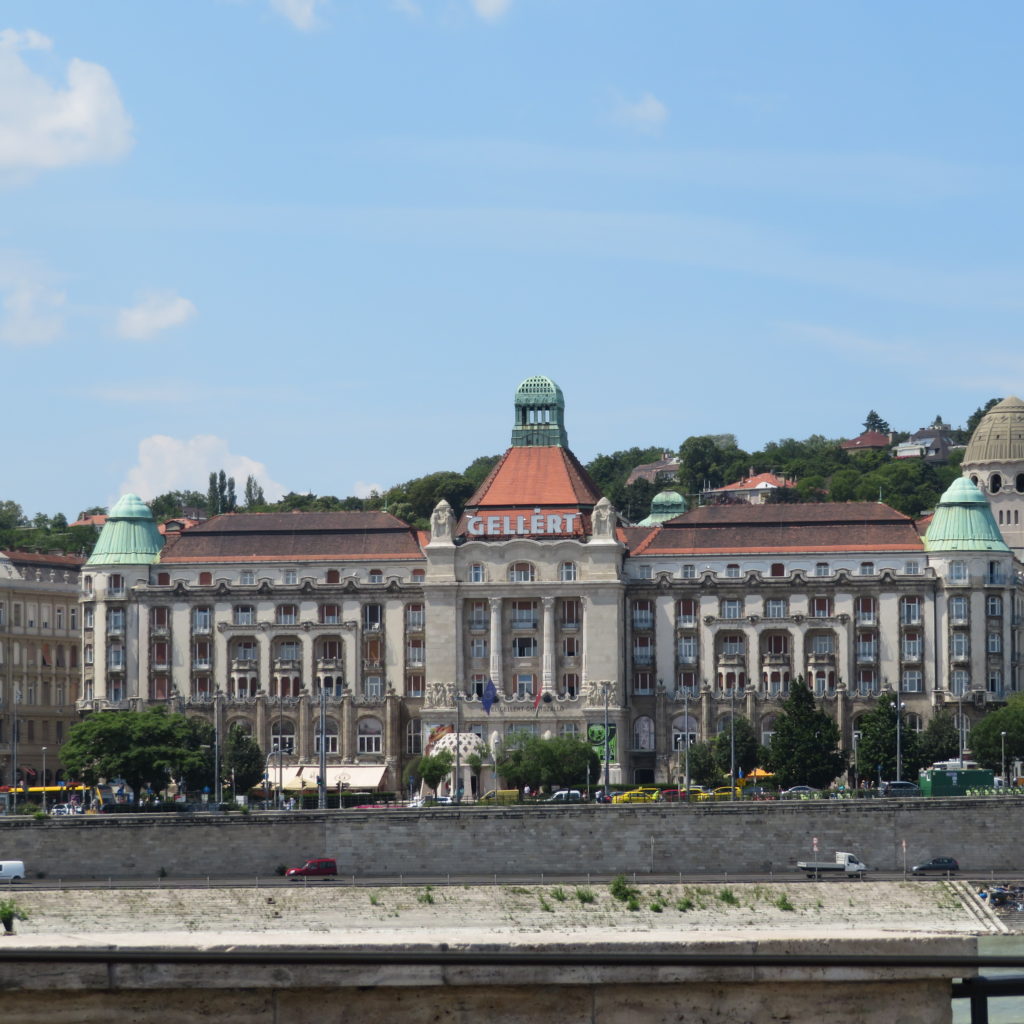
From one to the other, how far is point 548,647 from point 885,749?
1134 inches

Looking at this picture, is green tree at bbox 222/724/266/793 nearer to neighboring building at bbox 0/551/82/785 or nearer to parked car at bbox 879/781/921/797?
neighboring building at bbox 0/551/82/785

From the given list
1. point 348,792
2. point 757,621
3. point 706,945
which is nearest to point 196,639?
point 348,792

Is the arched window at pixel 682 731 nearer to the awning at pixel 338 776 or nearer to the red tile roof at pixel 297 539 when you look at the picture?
the awning at pixel 338 776

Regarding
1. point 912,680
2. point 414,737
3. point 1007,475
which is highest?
point 1007,475

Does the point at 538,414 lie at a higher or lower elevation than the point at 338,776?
higher

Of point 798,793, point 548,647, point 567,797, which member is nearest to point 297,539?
point 548,647

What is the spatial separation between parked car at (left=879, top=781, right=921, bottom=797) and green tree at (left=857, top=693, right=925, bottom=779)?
11.5 meters

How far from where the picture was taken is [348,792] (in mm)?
159250

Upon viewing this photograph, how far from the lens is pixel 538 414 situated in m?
184

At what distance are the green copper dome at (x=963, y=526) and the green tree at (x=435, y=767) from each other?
40.6 m

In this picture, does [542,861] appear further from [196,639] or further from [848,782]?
[196,639]

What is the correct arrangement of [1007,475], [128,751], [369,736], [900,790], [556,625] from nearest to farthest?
Result: [900,790], [128,751], [556,625], [369,736], [1007,475]

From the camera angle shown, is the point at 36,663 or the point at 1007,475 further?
the point at 1007,475

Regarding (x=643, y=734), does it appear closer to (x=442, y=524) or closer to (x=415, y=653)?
(x=415, y=653)
